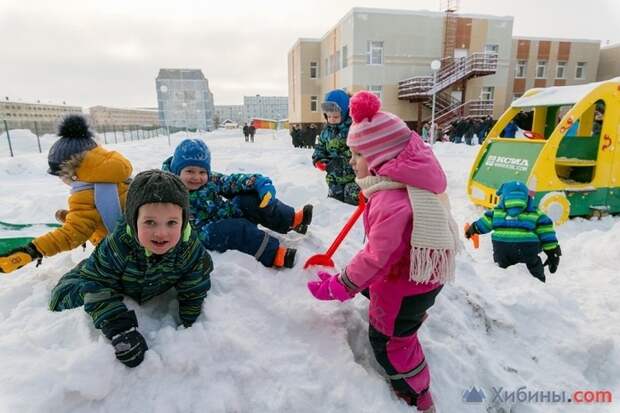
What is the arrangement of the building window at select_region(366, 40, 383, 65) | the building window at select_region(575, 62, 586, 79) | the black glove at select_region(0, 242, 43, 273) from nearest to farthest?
the black glove at select_region(0, 242, 43, 273) < the building window at select_region(366, 40, 383, 65) < the building window at select_region(575, 62, 586, 79)

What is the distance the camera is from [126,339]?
1.51m

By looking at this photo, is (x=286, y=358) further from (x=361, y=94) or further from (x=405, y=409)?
(x=361, y=94)

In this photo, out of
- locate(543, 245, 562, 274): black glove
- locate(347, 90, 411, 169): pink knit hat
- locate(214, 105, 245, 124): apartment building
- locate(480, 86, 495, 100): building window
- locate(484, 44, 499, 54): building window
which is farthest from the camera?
locate(214, 105, 245, 124): apartment building

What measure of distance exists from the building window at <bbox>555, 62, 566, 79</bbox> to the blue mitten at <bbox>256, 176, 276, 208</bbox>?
33936 millimetres

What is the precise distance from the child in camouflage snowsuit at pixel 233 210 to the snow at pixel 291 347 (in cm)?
10

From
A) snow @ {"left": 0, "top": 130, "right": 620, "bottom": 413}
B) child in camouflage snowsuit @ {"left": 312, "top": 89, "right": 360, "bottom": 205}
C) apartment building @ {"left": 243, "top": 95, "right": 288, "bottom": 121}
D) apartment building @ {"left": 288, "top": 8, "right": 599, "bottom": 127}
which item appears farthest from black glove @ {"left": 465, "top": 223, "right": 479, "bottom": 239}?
apartment building @ {"left": 243, "top": 95, "right": 288, "bottom": 121}

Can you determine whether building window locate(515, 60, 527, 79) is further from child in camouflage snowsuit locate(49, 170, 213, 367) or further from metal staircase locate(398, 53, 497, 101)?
child in camouflage snowsuit locate(49, 170, 213, 367)

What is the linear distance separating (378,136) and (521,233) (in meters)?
2.41

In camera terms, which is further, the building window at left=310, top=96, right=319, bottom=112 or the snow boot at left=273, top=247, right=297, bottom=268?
the building window at left=310, top=96, right=319, bottom=112

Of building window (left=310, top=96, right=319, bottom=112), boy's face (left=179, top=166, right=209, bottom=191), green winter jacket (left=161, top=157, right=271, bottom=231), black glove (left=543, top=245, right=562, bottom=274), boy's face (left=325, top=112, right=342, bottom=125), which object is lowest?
black glove (left=543, top=245, right=562, bottom=274)

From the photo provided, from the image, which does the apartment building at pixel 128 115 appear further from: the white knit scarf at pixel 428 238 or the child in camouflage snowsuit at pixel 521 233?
the white knit scarf at pixel 428 238

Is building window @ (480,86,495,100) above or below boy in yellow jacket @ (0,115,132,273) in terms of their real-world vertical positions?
above

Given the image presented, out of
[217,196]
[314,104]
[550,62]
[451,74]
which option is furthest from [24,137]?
[550,62]

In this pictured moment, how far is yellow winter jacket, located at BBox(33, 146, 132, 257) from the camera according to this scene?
2.23 m
